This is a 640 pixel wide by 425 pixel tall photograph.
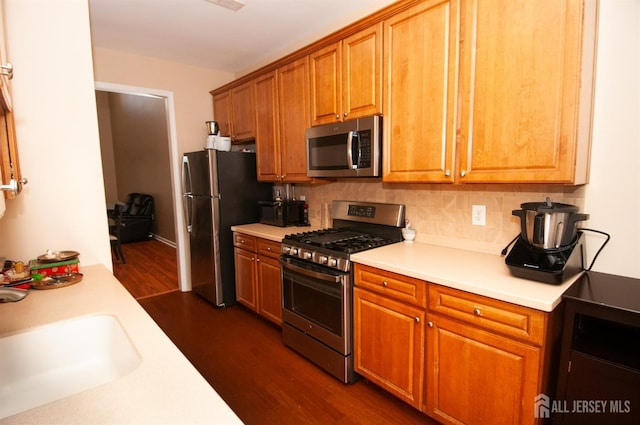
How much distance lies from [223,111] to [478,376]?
344 centimetres

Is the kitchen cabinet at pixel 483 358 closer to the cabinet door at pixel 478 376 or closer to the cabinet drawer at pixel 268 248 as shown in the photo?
the cabinet door at pixel 478 376

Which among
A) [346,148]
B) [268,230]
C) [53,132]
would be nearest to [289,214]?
[268,230]

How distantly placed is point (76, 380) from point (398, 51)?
7.30ft

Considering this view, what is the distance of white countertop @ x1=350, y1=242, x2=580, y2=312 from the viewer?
4.58ft

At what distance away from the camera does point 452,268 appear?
1749 millimetres

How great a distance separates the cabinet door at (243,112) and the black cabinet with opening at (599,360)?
2879 mm

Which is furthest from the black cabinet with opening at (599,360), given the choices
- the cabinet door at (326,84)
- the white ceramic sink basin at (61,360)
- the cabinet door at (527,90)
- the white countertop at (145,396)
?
the cabinet door at (326,84)

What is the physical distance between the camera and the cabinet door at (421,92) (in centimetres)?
182

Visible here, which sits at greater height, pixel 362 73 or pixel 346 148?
pixel 362 73

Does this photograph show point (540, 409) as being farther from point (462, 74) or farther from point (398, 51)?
point (398, 51)

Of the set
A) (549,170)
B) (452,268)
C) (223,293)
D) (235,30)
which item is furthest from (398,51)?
(223,293)

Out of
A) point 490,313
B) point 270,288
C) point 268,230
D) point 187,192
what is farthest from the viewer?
point 187,192

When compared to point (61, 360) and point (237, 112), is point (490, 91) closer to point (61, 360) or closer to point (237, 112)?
point (61, 360)

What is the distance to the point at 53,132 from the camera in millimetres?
1730
